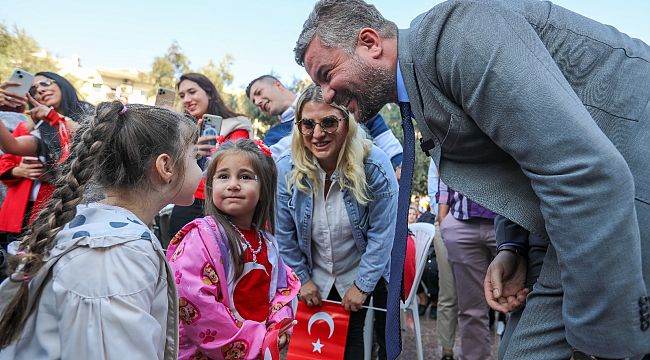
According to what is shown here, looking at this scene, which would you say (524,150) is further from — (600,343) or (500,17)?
(600,343)

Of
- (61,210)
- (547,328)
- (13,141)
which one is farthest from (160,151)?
(13,141)

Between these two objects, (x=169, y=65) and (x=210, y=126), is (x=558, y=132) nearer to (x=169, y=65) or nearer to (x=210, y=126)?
(x=210, y=126)

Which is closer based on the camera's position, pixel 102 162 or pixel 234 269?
pixel 102 162

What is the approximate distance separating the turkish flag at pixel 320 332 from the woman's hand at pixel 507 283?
1527 mm

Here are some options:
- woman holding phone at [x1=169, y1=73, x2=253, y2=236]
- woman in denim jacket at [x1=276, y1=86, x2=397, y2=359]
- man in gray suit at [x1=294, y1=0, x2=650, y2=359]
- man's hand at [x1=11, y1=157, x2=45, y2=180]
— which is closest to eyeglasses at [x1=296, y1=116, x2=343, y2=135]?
woman in denim jacket at [x1=276, y1=86, x2=397, y2=359]

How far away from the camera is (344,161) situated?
3084 millimetres

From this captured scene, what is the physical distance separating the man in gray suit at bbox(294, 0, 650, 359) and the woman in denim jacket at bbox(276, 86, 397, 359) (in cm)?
154

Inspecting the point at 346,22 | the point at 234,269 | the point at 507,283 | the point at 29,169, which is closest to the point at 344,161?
the point at 234,269

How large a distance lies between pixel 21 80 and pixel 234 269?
2585 mm

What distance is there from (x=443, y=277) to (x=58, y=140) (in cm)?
344

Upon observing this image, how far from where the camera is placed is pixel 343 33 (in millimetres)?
1683

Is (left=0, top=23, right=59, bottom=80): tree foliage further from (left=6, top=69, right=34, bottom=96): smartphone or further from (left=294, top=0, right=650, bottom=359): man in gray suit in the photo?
(left=294, top=0, right=650, bottom=359): man in gray suit

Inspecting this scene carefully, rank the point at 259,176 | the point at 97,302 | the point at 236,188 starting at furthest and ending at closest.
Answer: the point at 259,176, the point at 236,188, the point at 97,302

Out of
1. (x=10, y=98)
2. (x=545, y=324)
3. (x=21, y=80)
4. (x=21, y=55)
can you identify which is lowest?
(x=21, y=55)
